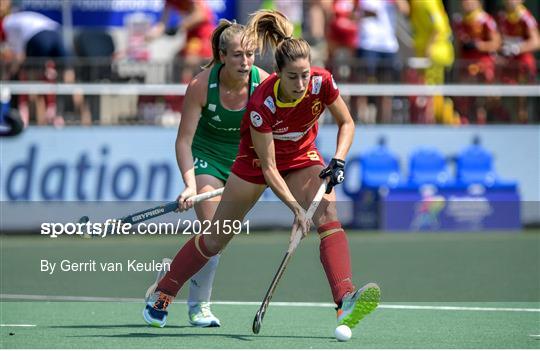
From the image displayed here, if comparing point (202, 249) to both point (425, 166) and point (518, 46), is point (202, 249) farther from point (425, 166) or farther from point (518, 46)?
point (518, 46)

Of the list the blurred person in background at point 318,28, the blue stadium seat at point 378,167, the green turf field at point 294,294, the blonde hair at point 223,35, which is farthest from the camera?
the blurred person in background at point 318,28

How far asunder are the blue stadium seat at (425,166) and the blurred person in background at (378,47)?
532mm

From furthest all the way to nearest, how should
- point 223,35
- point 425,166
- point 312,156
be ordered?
point 425,166, point 223,35, point 312,156

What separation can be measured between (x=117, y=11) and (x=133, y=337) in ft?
35.9

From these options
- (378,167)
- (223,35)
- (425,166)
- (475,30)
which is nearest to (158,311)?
(223,35)

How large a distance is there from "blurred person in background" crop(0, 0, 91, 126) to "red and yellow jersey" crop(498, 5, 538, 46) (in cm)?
531

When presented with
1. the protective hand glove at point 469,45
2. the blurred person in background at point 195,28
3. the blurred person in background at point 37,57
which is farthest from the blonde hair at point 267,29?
the protective hand glove at point 469,45

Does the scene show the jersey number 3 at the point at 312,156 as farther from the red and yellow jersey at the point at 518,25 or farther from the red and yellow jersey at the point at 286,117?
the red and yellow jersey at the point at 518,25

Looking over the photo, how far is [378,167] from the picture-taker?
15.0 m

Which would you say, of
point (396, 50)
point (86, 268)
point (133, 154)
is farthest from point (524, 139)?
point (86, 268)

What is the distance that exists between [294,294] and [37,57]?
6138 mm

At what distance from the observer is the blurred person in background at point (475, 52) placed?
1530 cm

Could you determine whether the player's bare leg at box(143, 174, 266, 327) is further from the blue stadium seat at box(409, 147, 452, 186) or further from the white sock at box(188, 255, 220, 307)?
the blue stadium seat at box(409, 147, 452, 186)

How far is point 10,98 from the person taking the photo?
14406mm
